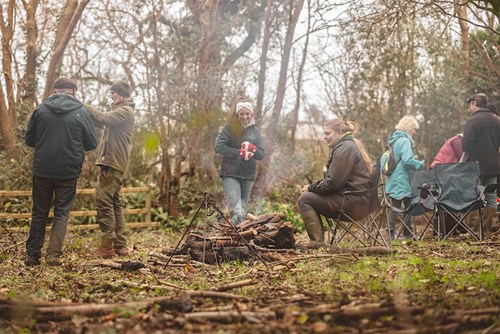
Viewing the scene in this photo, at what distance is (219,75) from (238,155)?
5148 millimetres

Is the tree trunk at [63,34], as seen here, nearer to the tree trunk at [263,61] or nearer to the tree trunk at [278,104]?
the tree trunk at [263,61]

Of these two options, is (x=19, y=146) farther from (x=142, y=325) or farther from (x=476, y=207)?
(x=142, y=325)

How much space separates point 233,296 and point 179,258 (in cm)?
257

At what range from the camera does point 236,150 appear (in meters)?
8.02

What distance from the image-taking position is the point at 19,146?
11555mm

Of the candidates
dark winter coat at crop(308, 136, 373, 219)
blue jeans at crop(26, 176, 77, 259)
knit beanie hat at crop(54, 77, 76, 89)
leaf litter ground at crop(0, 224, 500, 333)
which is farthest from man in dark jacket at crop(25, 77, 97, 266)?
dark winter coat at crop(308, 136, 373, 219)

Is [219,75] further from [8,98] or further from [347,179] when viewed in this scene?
[347,179]

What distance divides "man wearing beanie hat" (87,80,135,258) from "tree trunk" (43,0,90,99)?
4158 millimetres

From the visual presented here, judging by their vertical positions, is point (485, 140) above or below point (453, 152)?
above

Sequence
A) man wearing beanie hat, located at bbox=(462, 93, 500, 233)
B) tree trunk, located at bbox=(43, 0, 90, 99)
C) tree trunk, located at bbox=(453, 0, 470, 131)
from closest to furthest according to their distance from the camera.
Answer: man wearing beanie hat, located at bbox=(462, 93, 500, 233), tree trunk, located at bbox=(43, 0, 90, 99), tree trunk, located at bbox=(453, 0, 470, 131)

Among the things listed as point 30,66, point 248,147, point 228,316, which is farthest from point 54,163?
point 30,66

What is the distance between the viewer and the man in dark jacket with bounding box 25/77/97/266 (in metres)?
6.31

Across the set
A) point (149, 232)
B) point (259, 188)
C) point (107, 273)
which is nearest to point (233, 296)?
point (107, 273)

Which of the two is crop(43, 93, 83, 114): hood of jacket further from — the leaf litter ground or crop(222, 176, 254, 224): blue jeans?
crop(222, 176, 254, 224): blue jeans
